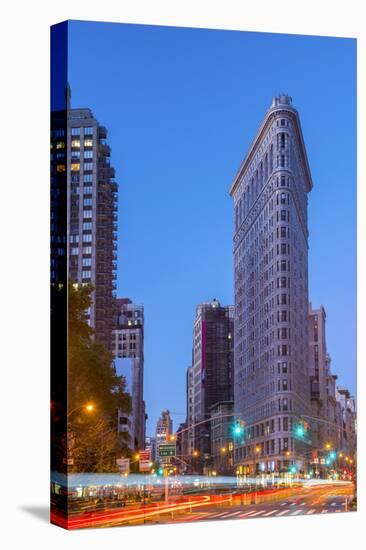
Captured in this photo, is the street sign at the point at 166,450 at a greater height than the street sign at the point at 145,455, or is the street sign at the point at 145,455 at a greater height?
the street sign at the point at 166,450

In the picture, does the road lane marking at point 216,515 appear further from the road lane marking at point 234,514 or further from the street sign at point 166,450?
the street sign at point 166,450

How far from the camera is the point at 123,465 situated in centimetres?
4375

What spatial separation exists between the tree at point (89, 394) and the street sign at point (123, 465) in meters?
0.51

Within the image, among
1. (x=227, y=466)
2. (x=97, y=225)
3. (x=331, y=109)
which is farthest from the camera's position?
(x=227, y=466)

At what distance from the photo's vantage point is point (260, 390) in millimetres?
46094

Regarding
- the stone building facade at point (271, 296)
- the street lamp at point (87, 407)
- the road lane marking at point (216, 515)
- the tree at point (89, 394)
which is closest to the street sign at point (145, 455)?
the tree at point (89, 394)

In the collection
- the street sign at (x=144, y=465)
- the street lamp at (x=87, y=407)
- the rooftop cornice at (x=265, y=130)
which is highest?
the rooftop cornice at (x=265, y=130)

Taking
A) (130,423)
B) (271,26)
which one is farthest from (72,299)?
(271,26)

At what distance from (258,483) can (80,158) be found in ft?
40.7

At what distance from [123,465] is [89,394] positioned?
2520 millimetres

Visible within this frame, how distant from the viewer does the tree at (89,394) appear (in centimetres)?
4078

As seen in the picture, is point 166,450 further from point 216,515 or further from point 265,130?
point 265,130

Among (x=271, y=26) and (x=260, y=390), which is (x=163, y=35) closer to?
(x=271, y=26)

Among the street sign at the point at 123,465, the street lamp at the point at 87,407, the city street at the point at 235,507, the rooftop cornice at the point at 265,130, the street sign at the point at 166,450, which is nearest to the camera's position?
the city street at the point at 235,507
